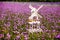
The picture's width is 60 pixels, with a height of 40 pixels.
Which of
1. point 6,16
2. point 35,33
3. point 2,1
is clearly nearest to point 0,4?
point 2,1

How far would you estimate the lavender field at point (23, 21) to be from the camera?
1069mm

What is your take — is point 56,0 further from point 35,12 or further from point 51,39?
point 51,39

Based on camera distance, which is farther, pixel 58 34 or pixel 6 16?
pixel 6 16

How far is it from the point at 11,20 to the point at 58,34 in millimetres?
362

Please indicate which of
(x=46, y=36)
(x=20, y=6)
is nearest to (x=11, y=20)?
(x=20, y=6)

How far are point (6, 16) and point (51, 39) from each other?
1.31ft

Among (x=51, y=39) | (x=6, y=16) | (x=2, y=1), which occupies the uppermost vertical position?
(x=2, y=1)

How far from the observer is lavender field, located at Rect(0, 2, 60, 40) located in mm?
1069

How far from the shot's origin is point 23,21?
1184mm

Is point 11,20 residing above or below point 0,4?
below

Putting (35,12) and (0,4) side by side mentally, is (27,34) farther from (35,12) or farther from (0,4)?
(0,4)

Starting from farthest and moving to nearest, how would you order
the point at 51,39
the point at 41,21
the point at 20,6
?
the point at 20,6 < the point at 41,21 < the point at 51,39

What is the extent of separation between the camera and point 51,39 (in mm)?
1052

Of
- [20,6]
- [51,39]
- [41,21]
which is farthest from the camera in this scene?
[20,6]
